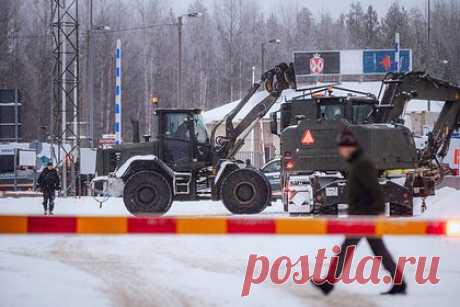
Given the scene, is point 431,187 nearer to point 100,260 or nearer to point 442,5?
point 100,260

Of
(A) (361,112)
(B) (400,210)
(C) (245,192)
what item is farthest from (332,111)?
(C) (245,192)

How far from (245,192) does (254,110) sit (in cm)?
317

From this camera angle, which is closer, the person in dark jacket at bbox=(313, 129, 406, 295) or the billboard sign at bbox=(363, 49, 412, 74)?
the person in dark jacket at bbox=(313, 129, 406, 295)

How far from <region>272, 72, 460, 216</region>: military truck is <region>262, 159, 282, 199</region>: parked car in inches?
293

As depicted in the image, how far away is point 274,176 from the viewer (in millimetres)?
28375

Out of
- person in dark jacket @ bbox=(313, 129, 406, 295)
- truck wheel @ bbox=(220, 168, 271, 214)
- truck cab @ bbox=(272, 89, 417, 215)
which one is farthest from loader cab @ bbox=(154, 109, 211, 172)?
person in dark jacket @ bbox=(313, 129, 406, 295)

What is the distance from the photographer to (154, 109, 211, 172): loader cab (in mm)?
22094

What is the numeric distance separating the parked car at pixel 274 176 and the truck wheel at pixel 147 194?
23.1 feet

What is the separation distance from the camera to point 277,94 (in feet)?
76.3

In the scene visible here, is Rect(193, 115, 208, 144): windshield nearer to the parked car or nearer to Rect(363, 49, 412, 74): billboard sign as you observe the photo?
the parked car

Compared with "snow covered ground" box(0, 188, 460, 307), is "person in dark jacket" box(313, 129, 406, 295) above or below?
above

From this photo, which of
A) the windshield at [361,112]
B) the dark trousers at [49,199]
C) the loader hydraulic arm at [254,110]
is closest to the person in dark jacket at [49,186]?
the dark trousers at [49,199]

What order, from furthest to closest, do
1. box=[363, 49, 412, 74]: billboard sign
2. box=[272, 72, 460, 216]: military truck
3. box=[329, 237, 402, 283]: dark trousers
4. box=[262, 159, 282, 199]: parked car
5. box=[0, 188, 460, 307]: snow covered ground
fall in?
box=[363, 49, 412, 74]: billboard sign < box=[262, 159, 282, 199]: parked car < box=[272, 72, 460, 216]: military truck < box=[0, 188, 460, 307]: snow covered ground < box=[329, 237, 402, 283]: dark trousers

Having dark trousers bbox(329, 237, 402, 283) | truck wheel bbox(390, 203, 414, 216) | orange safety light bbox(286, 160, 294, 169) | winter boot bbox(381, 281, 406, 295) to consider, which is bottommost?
winter boot bbox(381, 281, 406, 295)
